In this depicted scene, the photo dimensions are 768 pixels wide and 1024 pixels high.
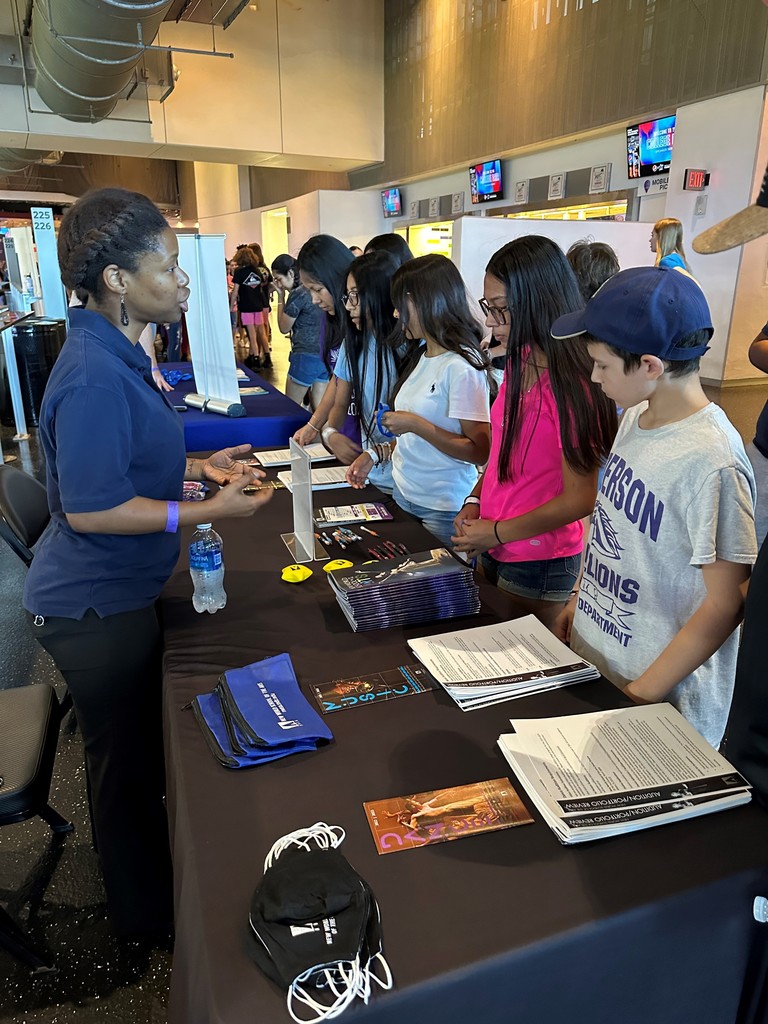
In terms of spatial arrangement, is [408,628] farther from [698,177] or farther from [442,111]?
[442,111]

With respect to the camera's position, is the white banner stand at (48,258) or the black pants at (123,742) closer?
the black pants at (123,742)

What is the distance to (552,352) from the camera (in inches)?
59.6

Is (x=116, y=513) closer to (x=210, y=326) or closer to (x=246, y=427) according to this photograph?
(x=246, y=427)

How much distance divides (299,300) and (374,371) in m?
2.66

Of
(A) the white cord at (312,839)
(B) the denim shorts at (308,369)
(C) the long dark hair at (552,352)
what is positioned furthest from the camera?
(B) the denim shorts at (308,369)

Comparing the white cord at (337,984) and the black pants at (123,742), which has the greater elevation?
the white cord at (337,984)

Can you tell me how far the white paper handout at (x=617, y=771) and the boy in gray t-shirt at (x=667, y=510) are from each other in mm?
150

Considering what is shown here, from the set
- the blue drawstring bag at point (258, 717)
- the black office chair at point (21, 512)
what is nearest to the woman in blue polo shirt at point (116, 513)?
the blue drawstring bag at point (258, 717)

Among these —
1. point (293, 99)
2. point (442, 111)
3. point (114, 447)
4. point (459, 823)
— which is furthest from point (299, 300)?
point (293, 99)

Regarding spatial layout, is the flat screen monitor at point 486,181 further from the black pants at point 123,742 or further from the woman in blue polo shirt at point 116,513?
the black pants at point 123,742

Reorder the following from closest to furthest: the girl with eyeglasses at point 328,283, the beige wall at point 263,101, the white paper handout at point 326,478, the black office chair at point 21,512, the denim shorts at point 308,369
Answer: the black office chair at point 21,512 → the white paper handout at point 326,478 → the girl with eyeglasses at point 328,283 → the denim shorts at point 308,369 → the beige wall at point 263,101

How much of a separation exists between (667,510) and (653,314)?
1.00 feet

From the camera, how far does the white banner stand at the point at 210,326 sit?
2.97m

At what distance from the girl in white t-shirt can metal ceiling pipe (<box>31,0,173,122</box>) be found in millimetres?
5197
